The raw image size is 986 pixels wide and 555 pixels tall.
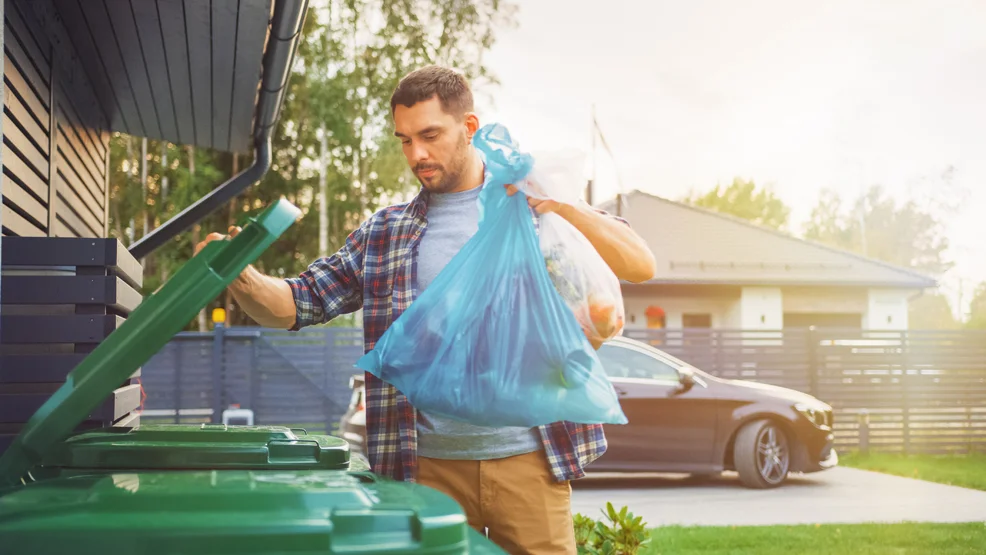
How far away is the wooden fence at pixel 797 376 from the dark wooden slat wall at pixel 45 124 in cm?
704

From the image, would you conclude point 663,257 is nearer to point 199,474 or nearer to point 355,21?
point 355,21

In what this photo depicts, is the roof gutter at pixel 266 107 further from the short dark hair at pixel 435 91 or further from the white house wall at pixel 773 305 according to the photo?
the white house wall at pixel 773 305

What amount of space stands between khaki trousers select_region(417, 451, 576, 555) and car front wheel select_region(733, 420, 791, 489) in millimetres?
7268

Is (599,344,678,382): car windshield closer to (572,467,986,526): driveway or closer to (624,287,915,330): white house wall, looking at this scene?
(572,467,986,526): driveway

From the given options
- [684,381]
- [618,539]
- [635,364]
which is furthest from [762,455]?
[618,539]

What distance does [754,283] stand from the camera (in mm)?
22359

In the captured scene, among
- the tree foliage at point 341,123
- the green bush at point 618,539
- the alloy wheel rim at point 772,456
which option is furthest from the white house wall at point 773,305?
the green bush at point 618,539

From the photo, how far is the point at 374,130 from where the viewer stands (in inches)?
924

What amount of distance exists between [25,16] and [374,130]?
64.8ft

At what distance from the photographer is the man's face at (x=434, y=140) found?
2316 mm

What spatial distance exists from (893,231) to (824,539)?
5739cm

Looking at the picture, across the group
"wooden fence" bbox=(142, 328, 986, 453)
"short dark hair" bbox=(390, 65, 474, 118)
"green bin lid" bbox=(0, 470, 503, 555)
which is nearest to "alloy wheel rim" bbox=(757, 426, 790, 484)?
"wooden fence" bbox=(142, 328, 986, 453)

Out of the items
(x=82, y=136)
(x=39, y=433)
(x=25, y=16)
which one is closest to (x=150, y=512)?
(x=39, y=433)

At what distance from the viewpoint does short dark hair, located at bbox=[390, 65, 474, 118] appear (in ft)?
7.61
